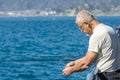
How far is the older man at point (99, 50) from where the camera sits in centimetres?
803

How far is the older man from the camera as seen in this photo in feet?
26.3

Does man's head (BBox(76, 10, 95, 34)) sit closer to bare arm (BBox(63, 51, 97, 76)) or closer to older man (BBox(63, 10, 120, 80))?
older man (BBox(63, 10, 120, 80))

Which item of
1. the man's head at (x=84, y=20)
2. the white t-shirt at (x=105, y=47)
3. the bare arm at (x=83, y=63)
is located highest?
the man's head at (x=84, y=20)

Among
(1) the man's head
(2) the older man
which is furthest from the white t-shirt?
(1) the man's head

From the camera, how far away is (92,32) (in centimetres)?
819

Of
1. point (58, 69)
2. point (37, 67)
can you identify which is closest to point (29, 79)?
point (58, 69)

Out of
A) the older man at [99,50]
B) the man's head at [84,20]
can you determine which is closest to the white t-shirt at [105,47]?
the older man at [99,50]

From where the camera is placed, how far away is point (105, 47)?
8.13 metres

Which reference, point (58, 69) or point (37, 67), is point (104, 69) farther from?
point (37, 67)

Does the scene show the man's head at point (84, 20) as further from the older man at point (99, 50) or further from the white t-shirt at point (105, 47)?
the white t-shirt at point (105, 47)

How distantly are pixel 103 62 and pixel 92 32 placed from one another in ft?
1.55

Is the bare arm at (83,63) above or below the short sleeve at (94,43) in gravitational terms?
below

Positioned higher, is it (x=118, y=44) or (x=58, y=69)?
(x=58, y=69)

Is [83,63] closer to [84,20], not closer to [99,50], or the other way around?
[99,50]
